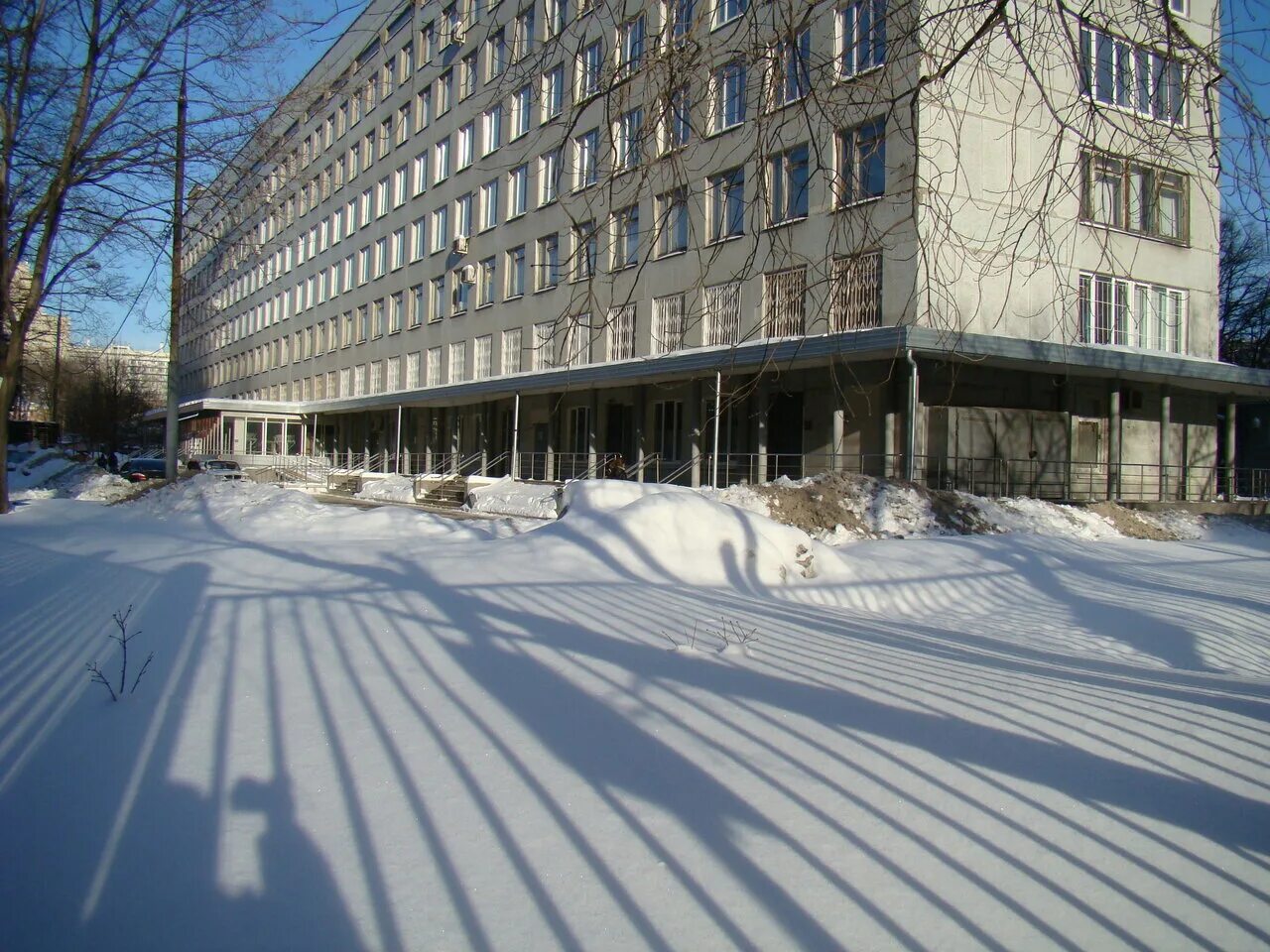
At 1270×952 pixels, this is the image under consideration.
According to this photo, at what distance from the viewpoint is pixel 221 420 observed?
4538 centimetres

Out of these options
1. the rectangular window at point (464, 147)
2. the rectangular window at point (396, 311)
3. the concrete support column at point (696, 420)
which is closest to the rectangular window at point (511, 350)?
the rectangular window at point (464, 147)

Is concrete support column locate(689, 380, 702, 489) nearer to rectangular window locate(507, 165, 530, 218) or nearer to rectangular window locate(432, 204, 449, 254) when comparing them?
rectangular window locate(507, 165, 530, 218)

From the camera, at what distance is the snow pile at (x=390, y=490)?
27.2 m

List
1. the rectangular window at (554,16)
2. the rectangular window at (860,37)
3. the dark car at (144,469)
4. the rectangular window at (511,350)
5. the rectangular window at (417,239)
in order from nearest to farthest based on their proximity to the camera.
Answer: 1. the rectangular window at (860,37)
2. the rectangular window at (554,16)
3. the rectangular window at (511,350)
4. the dark car at (144,469)
5. the rectangular window at (417,239)

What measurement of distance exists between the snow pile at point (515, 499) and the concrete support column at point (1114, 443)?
12.7 metres

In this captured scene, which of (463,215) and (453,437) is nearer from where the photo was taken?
(453,437)

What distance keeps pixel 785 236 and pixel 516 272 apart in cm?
1792

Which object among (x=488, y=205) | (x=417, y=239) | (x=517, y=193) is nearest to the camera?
(x=517, y=193)

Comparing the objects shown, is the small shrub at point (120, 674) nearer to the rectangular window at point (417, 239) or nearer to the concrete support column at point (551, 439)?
the concrete support column at point (551, 439)

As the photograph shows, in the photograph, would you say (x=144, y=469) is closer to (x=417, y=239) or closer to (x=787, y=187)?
(x=417, y=239)

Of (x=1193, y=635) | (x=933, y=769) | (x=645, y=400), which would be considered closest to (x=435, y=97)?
(x=645, y=400)

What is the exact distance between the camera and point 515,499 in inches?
834

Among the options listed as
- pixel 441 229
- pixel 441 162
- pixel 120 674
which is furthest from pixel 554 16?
pixel 441 162

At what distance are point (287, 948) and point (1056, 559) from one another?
10.5 m
